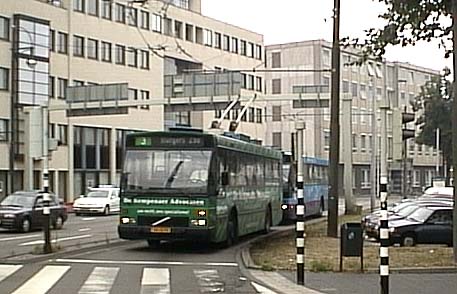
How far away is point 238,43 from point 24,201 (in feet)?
189

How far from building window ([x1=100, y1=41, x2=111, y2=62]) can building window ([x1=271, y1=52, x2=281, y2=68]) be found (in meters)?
33.3

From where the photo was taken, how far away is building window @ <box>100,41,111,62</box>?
7212 centimetres

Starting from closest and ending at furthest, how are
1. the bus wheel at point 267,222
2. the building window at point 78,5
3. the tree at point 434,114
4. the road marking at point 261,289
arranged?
the road marking at point 261,289
the bus wheel at point 267,222
the building window at point 78,5
the tree at point 434,114

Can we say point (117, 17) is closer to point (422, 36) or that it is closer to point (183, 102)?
point (183, 102)

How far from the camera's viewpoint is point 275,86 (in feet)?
338

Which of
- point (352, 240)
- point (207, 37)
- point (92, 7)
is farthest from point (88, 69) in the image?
point (352, 240)

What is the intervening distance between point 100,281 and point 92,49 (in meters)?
54.7

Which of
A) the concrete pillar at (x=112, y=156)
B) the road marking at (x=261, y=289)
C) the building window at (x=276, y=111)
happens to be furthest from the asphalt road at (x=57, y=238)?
the building window at (x=276, y=111)

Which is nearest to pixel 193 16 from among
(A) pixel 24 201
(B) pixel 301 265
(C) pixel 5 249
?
(A) pixel 24 201

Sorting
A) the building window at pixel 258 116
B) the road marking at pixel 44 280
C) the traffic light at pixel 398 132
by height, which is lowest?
the road marking at pixel 44 280

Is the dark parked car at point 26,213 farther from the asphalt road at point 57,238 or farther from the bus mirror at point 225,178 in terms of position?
the bus mirror at point 225,178

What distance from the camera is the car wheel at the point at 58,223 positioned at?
37.5 m

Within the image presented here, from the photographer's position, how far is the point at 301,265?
662 inches

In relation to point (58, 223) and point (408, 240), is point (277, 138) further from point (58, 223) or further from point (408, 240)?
point (408, 240)
